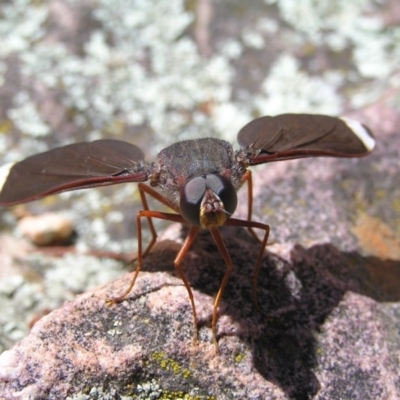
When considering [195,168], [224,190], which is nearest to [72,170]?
[195,168]

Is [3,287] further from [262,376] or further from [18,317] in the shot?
[262,376]

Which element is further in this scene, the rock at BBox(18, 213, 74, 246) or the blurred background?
the blurred background

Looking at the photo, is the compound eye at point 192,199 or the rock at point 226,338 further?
the compound eye at point 192,199

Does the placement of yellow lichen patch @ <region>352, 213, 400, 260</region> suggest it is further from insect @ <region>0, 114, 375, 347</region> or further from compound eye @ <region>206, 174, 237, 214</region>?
compound eye @ <region>206, 174, 237, 214</region>

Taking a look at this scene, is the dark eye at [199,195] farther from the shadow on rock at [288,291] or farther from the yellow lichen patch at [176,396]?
the yellow lichen patch at [176,396]

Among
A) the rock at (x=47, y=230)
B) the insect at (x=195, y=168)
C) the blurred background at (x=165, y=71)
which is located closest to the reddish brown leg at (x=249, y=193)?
the insect at (x=195, y=168)

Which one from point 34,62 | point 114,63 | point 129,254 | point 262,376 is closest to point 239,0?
point 114,63

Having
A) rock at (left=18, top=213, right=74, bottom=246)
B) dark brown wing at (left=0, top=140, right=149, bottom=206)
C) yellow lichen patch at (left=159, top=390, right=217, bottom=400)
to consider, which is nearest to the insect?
dark brown wing at (left=0, top=140, right=149, bottom=206)
